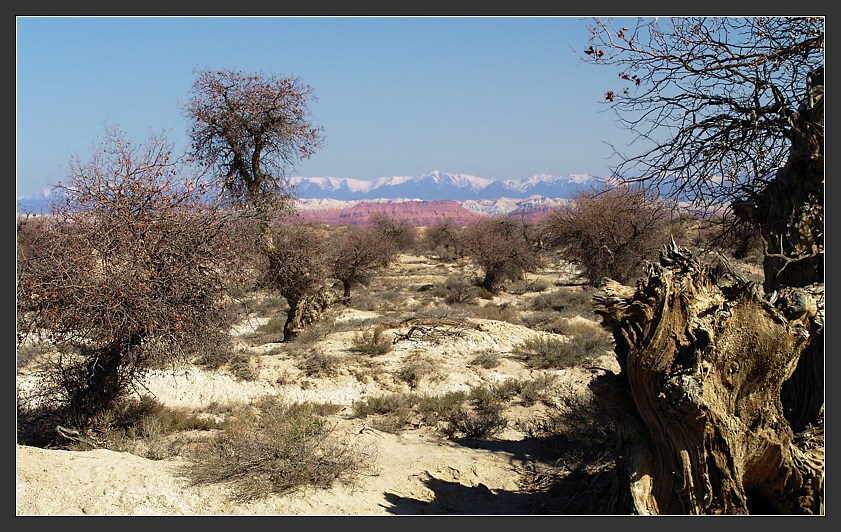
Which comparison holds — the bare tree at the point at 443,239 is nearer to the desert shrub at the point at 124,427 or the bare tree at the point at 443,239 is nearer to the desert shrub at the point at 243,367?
the desert shrub at the point at 243,367

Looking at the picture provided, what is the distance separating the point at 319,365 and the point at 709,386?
9.76 m

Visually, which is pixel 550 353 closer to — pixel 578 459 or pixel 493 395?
pixel 493 395

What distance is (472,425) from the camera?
9.62m

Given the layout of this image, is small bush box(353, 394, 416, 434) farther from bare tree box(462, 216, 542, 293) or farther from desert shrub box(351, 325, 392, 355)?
bare tree box(462, 216, 542, 293)

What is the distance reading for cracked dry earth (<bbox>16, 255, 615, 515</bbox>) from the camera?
6.23 meters

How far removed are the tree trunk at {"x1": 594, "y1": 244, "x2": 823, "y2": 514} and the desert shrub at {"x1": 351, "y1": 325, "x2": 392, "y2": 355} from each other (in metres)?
9.65

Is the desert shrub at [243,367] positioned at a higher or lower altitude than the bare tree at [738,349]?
lower

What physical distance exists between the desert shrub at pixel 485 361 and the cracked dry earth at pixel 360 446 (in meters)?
0.13

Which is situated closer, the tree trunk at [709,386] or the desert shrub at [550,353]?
the tree trunk at [709,386]

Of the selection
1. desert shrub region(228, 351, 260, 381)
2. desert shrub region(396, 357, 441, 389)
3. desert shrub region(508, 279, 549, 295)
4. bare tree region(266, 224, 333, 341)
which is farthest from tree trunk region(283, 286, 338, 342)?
desert shrub region(508, 279, 549, 295)

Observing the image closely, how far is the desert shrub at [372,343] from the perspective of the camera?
14.9 meters

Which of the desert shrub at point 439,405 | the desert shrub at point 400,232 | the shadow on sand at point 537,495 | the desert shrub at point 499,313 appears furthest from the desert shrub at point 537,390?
the desert shrub at point 400,232

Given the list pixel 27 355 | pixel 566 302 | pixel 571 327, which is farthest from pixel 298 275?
pixel 566 302

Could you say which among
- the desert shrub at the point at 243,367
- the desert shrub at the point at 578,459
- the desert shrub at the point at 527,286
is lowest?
the desert shrub at the point at 527,286
